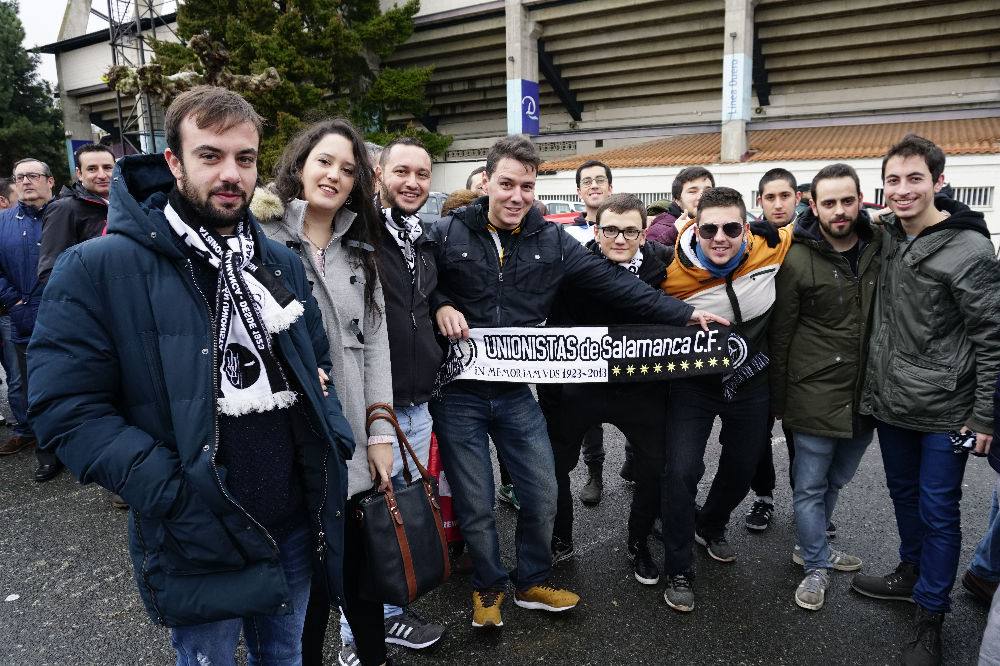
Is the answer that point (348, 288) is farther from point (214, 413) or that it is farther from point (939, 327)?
point (939, 327)

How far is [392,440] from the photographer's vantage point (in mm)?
2586

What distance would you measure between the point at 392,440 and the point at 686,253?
5.81 feet

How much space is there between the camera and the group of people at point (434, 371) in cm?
164

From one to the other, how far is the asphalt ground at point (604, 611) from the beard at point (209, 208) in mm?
2092

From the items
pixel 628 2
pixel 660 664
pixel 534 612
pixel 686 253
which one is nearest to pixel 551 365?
pixel 686 253

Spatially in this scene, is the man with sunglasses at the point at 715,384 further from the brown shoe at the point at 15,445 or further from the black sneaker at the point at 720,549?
the brown shoe at the point at 15,445

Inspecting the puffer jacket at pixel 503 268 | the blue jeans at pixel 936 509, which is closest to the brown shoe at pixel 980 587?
the blue jeans at pixel 936 509

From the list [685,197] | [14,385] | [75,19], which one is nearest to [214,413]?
[685,197]

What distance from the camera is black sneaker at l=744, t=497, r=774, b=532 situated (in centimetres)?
404

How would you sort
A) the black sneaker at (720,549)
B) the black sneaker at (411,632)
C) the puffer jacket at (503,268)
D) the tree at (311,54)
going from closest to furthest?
the black sneaker at (411,632) < the puffer jacket at (503,268) < the black sneaker at (720,549) < the tree at (311,54)

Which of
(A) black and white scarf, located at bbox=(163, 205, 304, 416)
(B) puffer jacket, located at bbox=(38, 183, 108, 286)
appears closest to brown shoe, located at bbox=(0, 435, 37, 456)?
(B) puffer jacket, located at bbox=(38, 183, 108, 286)

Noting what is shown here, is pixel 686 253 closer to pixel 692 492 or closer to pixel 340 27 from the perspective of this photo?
pixel 692 492

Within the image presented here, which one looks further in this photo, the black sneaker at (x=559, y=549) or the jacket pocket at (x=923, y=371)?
the black sneaker at (x=559, y=549)

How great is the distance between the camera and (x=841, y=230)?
3.20m
